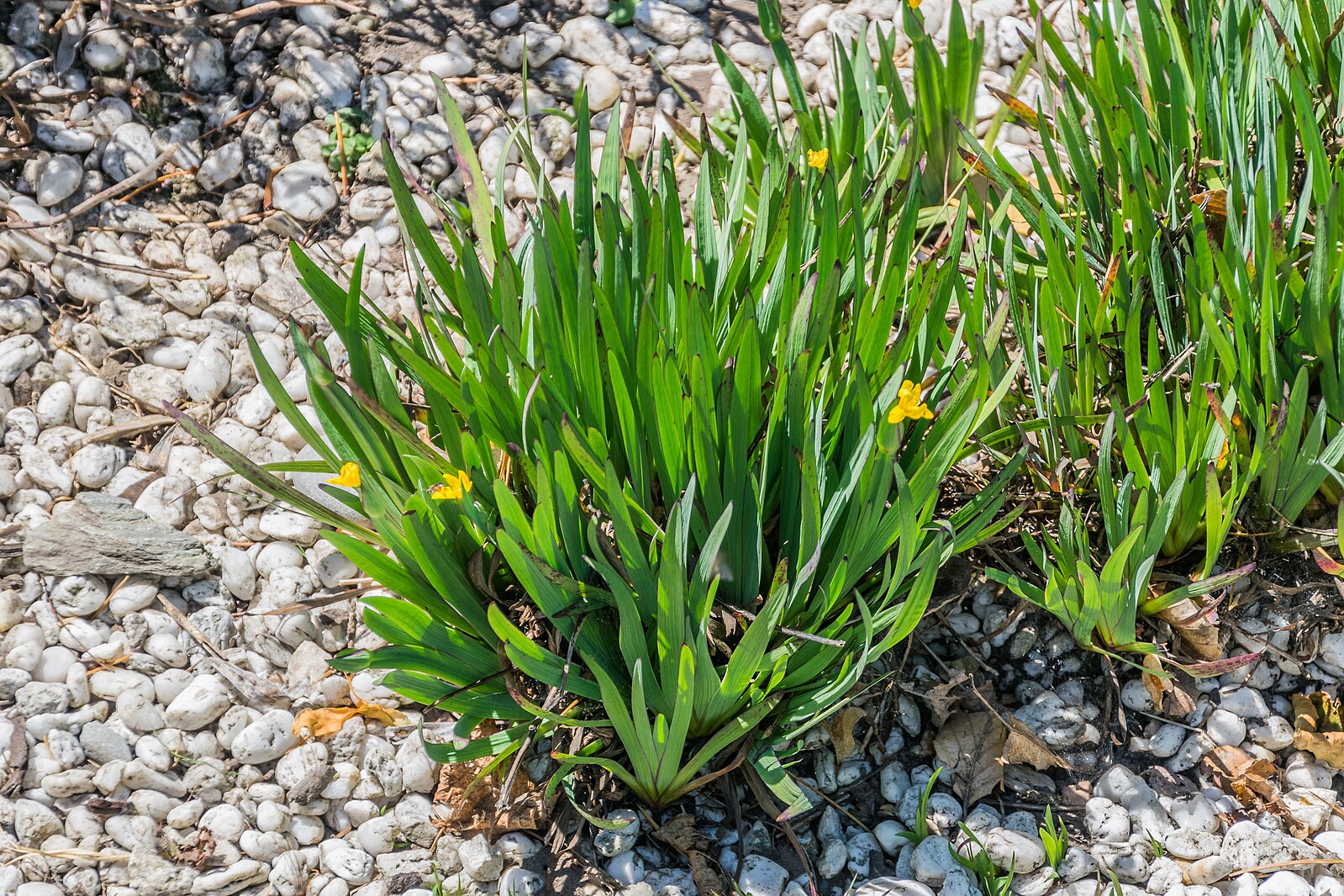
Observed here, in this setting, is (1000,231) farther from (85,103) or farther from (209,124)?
(85,103)

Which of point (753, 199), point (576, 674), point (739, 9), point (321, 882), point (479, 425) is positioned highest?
point (739, 9)

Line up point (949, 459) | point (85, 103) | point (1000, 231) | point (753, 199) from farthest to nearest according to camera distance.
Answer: point (85, 103)
point (753, 199)
point (1000, 231)
point (949, 459)

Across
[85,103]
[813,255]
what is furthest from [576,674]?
[85,103]

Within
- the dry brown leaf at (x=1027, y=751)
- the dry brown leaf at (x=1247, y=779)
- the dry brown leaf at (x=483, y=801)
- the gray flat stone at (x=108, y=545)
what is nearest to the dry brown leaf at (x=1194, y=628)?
the dry brown leaf at (x=1247, y=779)

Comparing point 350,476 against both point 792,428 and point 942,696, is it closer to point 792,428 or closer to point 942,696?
point 792,428

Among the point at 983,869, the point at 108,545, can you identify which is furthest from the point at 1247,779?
the point at 108,545

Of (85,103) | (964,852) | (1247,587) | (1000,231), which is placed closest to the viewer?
(964,852)

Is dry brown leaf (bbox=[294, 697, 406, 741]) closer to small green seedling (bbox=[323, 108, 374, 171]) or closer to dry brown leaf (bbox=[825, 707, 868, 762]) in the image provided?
dry brown leaf (bbox=[825, 707, 868, 762])
